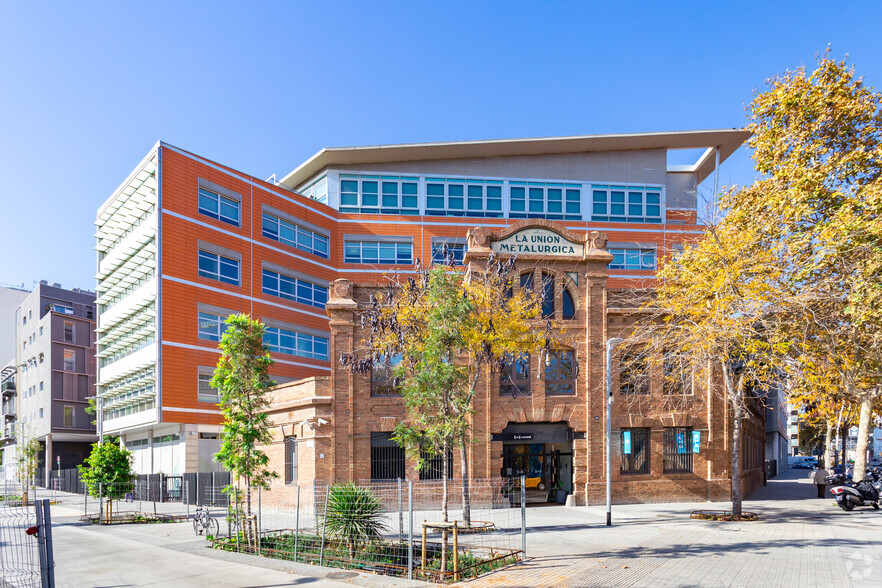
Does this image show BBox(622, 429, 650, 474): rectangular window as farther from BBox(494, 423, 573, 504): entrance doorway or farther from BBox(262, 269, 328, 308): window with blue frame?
BBox(262, 269, 328, 308): window with blue frame

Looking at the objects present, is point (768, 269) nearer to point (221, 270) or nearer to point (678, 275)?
point (678, 275)

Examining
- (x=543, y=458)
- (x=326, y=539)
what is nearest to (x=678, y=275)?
(x=543, y=458)

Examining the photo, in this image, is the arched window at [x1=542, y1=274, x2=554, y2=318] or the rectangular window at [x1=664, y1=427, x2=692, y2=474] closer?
the arched window at [x1=542, y1=274, x2=554, y2=318]

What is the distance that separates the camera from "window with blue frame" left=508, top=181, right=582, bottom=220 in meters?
54.9

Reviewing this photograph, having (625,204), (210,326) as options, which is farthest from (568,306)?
(625,204)

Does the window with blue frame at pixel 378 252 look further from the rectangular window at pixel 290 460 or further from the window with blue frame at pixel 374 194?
the rectangular window at pixel 290 460

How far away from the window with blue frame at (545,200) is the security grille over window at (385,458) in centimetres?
2935

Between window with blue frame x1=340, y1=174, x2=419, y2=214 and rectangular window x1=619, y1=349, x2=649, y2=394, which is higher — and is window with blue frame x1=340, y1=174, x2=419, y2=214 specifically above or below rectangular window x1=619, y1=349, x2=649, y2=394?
above

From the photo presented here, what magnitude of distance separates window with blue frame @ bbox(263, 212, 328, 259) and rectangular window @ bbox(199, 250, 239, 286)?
142 inches

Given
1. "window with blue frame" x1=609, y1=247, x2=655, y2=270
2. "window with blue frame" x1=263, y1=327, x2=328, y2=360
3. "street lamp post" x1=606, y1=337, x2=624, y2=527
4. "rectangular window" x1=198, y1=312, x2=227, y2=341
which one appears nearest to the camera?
"street lamp post" x1=606, y1=337, x2=624, y2=527

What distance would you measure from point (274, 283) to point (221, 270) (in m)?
4.33

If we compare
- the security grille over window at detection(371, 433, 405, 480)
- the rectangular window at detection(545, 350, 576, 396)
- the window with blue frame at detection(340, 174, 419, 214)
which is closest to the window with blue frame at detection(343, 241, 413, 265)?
the window with blue frame at detection(340, 174, 419, 214)

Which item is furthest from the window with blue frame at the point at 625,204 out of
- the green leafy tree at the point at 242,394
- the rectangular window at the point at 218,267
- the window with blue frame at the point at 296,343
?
the green leafy tree at the point at 242,394

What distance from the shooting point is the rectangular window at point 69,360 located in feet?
240
